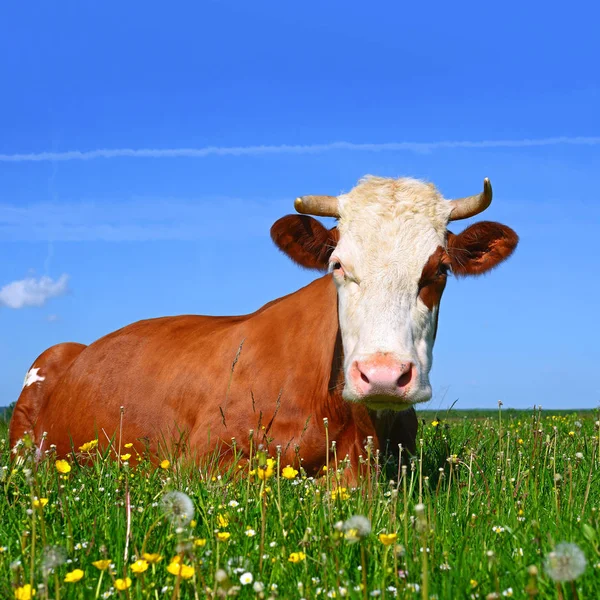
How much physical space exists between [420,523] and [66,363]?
9.25 meters

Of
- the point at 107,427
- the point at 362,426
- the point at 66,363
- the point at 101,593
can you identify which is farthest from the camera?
the point at 66,363

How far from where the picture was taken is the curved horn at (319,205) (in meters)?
7.39

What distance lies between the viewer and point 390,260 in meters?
6.46

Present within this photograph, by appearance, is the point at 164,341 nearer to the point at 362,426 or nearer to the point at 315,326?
the point at 315,326

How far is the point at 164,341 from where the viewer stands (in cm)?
947

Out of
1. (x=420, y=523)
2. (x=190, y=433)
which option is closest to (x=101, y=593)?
(x=420, y=523)

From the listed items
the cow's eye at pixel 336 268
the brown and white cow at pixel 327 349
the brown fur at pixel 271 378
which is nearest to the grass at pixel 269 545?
the brown and white cow at pixel 327 349

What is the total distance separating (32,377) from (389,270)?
686 cm

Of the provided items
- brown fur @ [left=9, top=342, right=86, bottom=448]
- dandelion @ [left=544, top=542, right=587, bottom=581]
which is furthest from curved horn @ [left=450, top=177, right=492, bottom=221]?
brown fur @ [left=9, top=342, right=86, bottom=448]

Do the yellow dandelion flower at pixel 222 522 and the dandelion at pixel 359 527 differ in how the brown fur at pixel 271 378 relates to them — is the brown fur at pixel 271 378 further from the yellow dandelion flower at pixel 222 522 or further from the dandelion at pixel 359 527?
the dandelion at pixel 359 527

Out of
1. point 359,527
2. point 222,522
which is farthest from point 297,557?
point 222,522

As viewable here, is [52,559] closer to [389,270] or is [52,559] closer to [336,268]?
[389,270]

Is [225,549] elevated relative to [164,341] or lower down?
lower down

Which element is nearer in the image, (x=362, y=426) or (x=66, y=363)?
(x=362, y=426)
